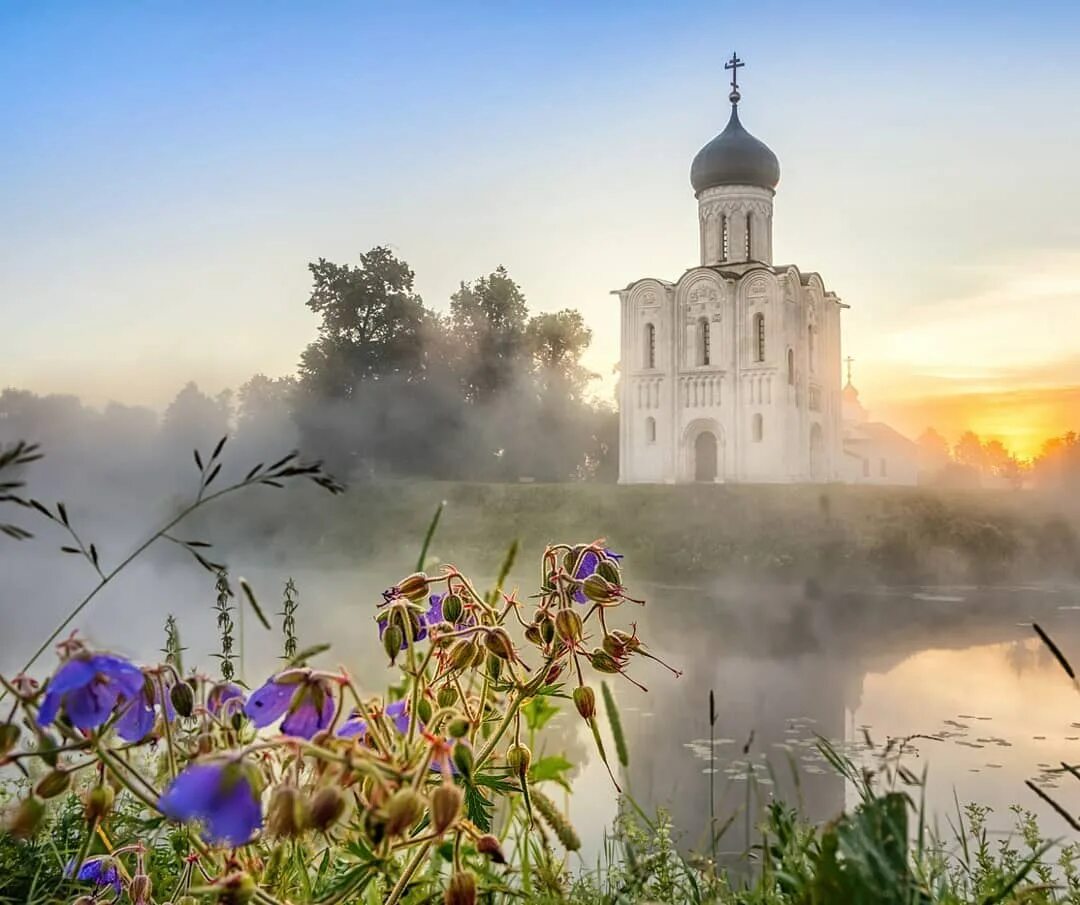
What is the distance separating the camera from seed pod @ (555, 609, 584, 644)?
2.85 ft

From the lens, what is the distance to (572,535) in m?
19.8

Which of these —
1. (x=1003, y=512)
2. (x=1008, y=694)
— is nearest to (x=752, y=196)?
(x=1003, y=512)

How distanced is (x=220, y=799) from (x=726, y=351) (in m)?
24.3

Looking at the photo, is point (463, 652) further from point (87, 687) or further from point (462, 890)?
point (87, 687)

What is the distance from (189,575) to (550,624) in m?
17.8

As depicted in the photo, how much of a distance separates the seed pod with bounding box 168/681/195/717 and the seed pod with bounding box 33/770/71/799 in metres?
0.09

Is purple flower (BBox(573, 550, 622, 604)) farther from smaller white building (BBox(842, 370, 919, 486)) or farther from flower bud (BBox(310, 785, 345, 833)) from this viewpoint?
smaller white building (BBox(842, 370, 919, 486))

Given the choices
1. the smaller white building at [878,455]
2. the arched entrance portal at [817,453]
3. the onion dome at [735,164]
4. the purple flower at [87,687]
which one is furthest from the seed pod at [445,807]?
the smaller white building at [878,455]

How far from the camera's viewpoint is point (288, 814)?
0.60 metres

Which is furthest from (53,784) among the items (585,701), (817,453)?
(817,453)

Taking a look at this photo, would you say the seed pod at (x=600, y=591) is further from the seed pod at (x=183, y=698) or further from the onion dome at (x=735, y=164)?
the onion dome at (x=735, y=164)

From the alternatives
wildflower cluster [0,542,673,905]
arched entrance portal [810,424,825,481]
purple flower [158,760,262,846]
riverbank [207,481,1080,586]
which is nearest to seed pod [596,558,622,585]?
wildflower cluster [0,542,673,905]

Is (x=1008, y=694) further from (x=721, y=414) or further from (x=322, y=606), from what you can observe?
(x=721, y=414)

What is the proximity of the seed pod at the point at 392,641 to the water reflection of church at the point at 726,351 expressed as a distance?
23.5 metres
